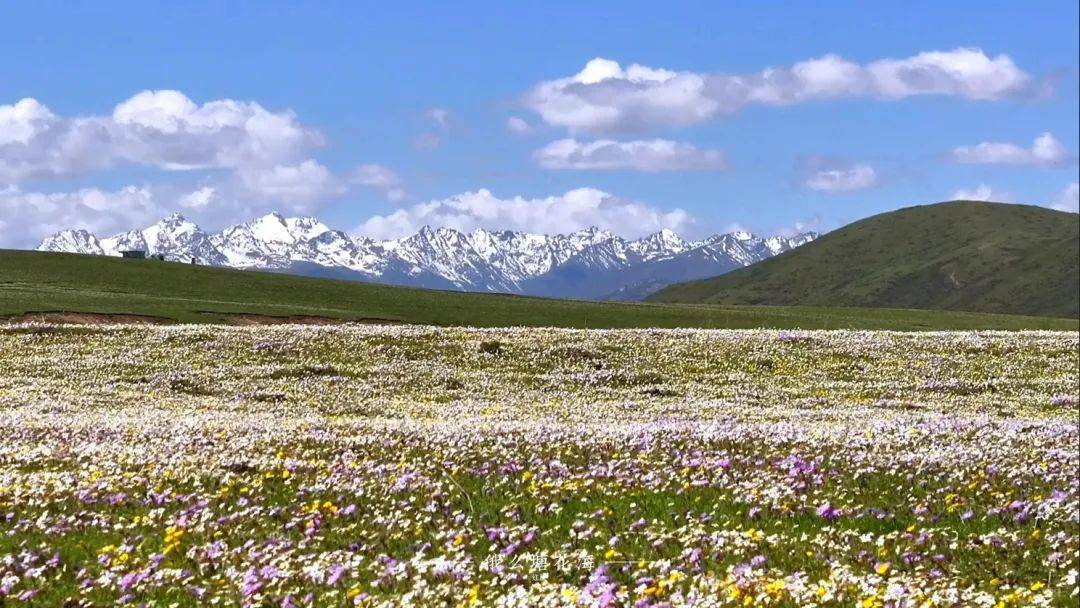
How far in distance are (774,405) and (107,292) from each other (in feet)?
249

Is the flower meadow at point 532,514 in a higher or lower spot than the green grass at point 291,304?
lower

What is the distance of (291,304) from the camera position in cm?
9950

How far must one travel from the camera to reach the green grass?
8200cm

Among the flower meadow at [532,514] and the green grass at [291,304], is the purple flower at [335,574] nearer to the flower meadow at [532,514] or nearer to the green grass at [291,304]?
the flower meadow at [532,514]

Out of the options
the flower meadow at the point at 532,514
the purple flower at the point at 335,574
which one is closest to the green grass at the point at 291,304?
the flower meadow at the point at 532,514

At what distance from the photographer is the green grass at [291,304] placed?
82000 millimetres

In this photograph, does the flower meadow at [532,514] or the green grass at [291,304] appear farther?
the green grass at [291,304]

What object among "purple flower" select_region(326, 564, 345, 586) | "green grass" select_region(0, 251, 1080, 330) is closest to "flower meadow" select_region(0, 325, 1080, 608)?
"purple flower" select_region(326, 564, 345, 586)

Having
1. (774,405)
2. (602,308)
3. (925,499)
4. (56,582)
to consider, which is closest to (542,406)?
(774,405)

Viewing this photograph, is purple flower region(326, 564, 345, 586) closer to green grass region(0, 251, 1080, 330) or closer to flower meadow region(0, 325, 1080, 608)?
flower meadow region(0, 325, 1080, 608)

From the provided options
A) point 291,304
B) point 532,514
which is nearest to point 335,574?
point 532,514

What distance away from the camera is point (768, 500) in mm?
14094

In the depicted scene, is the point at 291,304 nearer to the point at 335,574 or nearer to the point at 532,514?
the point at 532,514

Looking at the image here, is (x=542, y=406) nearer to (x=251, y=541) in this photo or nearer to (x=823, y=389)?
(x=823, y=389)
